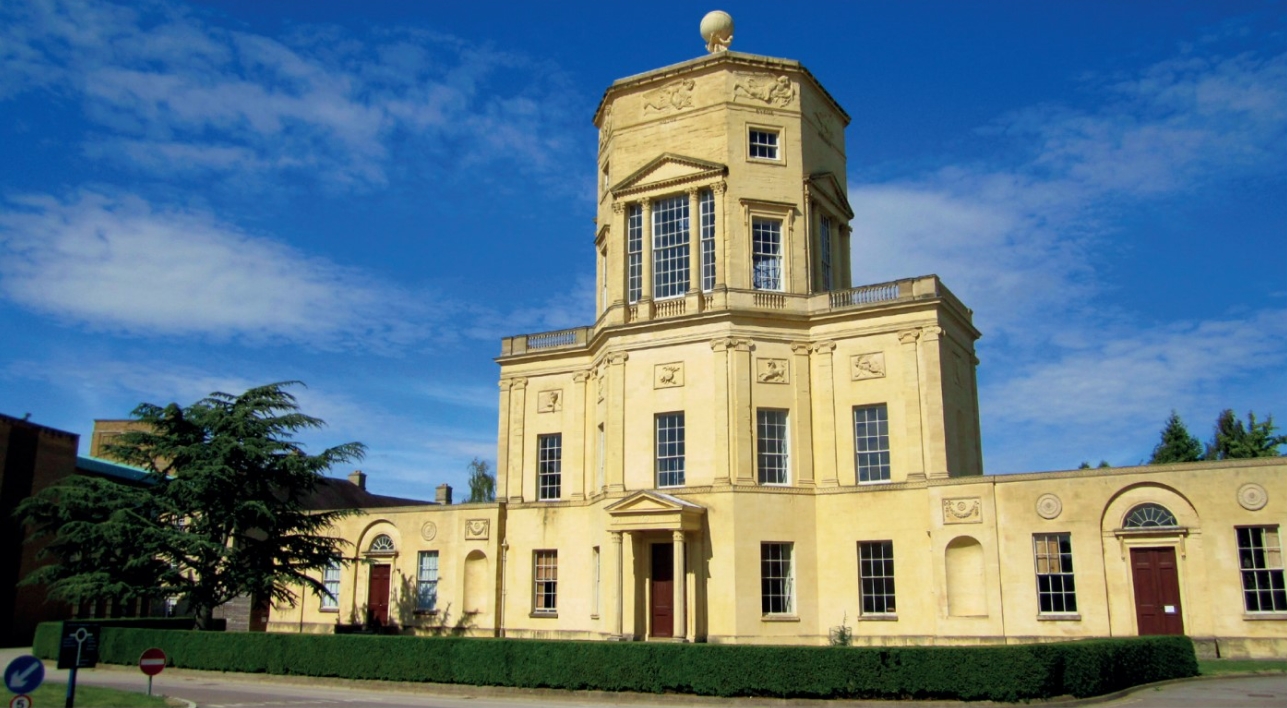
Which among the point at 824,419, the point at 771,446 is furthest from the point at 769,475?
the point at 824,419

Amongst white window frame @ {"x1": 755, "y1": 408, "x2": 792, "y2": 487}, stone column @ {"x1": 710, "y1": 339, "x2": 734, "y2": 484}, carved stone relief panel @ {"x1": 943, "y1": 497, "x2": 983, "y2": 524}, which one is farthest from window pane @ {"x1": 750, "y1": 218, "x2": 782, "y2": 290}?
carved stone relief panel @ {"x1": 943, "y1": 497, "x2": 983, "y2": 524}

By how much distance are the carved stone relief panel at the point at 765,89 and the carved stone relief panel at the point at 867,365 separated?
31.7 ft

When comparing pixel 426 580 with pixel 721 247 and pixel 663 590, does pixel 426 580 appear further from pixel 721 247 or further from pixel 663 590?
pixel 721 247

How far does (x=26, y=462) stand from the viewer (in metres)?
42.0

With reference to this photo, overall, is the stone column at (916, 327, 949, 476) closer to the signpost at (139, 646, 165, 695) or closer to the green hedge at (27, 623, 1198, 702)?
the green hedge at (27, 623, 1198, 702)

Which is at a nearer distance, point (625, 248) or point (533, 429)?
point (625, 248)

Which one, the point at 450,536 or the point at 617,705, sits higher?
the point at 450,536

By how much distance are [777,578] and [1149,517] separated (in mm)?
10820

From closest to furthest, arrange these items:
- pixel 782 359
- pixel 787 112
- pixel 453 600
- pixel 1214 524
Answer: pixel 1214 524
pixel 782 359
pixel 787 112
pixel 453 600

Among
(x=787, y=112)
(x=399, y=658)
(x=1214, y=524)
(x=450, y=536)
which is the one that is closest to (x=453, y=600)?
(x=450, y=536)

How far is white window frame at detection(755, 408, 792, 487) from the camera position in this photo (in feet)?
109

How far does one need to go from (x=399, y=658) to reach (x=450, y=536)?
47.2 feet

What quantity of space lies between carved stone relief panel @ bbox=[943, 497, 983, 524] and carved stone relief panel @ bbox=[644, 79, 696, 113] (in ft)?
53.8

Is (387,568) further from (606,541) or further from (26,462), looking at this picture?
(26,462)
